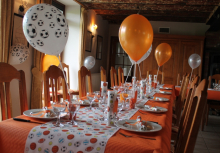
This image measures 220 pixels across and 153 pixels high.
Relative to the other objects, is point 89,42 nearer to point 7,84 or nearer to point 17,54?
point 17,54

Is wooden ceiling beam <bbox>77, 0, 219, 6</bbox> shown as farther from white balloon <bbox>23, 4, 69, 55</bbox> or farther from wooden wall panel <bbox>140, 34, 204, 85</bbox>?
white balloon <bbox>23, 4, 69, 55</bbox>

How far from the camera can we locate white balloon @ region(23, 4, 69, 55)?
1432 mm

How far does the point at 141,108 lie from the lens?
5.71 ft

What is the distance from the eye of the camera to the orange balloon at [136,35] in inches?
82.0

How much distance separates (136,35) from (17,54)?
1.83 metres

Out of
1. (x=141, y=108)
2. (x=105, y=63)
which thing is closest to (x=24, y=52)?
(x=141, y=108)

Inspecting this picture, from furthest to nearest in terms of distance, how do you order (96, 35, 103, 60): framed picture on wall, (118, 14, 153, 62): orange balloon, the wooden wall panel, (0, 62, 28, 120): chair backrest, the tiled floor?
1. (96, 35, 103, 60): framed picture on wall
2. the wooden wall panel
3. the tiled floor
4. (118, 14, 153, 62): orange balloon
5. (0, 62, 28, 120): chair backrest

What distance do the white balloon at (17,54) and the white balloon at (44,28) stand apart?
1.64m

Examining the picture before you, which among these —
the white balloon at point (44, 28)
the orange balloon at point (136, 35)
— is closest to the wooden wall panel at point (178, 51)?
the orange balloon at point (136, 35)

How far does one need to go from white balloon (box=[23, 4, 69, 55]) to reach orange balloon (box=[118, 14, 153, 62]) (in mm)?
761

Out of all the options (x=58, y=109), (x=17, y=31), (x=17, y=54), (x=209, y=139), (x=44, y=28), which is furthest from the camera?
(x=209, y=139)

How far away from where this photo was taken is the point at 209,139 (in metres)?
3.34

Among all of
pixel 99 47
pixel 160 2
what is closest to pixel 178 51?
pixel 160 2

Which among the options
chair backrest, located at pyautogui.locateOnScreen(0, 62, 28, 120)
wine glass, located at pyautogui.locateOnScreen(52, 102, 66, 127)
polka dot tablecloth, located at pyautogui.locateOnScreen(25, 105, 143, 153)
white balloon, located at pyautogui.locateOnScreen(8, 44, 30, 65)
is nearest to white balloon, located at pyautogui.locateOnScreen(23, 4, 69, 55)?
chair backrest, located at pyautogui.locateOnScreen(0, 62, 28, 120)
